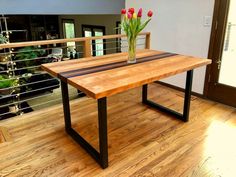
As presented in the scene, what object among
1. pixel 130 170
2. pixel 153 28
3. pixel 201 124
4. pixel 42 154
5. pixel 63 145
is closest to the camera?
pixel 130 170

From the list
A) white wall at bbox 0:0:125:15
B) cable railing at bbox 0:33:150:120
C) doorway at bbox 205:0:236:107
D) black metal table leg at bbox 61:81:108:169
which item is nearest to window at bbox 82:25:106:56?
cable railing at bbox 0:33:150:120

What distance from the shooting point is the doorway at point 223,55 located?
2701 millimetres

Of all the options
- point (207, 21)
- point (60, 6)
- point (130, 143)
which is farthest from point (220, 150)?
point (60, 6)

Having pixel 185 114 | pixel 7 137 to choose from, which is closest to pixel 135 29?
pixel 185 114

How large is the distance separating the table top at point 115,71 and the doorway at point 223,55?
81cm

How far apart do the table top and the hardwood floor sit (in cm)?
72

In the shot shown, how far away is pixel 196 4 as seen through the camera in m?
2.95

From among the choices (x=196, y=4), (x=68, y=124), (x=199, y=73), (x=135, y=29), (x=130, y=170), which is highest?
(x=196, y=4)

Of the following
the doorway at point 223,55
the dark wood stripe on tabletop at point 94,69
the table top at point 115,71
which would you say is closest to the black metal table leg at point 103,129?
the table top at point 115,71

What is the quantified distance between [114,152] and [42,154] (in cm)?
67

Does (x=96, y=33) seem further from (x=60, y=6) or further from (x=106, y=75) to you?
(x=106, y=75)

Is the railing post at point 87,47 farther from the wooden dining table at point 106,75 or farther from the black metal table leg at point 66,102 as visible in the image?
the black metal table leg at point 66,102

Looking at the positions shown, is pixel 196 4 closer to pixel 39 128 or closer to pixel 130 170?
pixel 130 170

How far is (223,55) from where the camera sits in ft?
9.43
